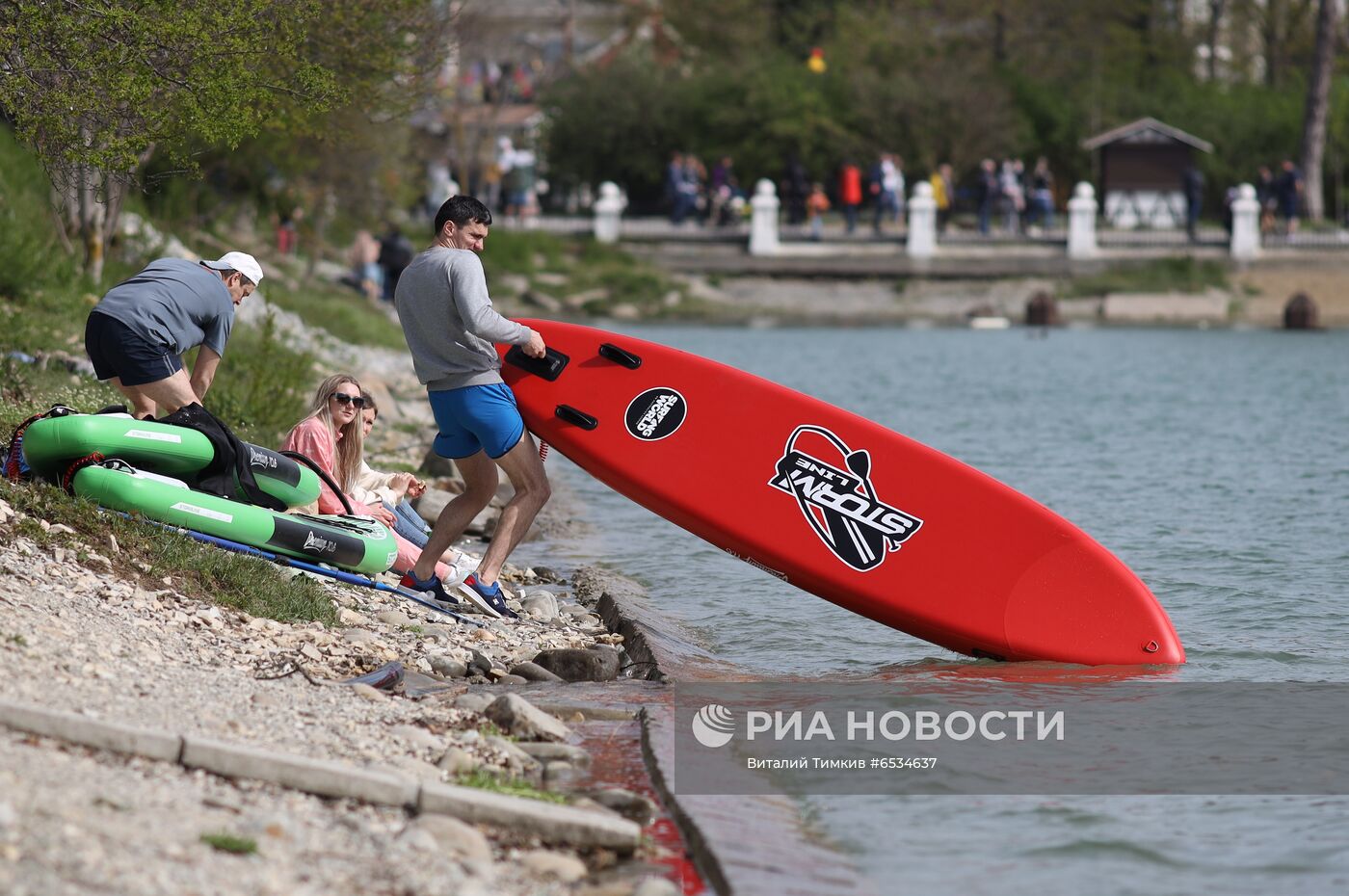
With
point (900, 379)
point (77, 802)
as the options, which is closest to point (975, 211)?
point (900, 379)

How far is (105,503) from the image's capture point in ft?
25.7

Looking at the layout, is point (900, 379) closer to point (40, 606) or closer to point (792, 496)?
point (792, 496)

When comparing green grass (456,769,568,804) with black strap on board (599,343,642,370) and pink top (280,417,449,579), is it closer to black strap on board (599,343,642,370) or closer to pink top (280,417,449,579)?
pink top (280,417,449,579)

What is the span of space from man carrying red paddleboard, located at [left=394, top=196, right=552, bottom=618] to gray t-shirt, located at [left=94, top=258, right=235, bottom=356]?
109 centimetres

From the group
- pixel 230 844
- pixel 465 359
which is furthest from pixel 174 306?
pixel 230 844

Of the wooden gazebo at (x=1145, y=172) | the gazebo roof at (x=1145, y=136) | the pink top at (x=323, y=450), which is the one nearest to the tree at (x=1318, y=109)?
the wooden gazebo at (x=1145, y=172)

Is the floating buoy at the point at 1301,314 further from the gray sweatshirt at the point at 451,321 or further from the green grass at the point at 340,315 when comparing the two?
the gray sweatshirt at the point at 451,321

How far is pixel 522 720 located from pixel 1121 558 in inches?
263

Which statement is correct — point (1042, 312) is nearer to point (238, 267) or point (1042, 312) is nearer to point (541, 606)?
point (541, 606)

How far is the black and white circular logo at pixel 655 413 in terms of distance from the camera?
30.3 ft

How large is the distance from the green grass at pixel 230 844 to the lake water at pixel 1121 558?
1.93 m

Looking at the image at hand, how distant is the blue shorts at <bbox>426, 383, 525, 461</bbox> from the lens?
816 centimetres

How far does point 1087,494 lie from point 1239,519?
1.60 metres

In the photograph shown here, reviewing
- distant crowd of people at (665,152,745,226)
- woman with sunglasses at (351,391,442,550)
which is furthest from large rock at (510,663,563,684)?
distant crowd of people at (665,152,745,226)
